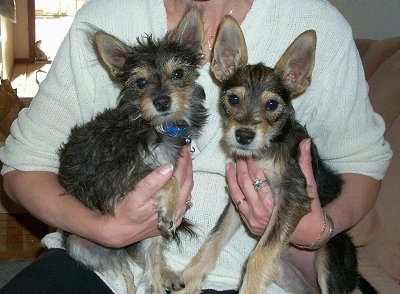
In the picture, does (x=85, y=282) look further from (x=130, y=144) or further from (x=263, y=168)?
(x=263, y=168)

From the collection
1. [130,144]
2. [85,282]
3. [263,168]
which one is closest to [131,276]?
[85,282]

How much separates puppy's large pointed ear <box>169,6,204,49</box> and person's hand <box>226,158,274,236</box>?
53 centimetres

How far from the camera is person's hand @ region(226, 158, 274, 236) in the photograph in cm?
232

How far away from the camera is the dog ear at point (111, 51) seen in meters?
2.19

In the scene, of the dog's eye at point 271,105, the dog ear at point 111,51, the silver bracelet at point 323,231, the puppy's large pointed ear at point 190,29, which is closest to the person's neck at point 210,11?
the puppy's large pointed ear at point 190,29

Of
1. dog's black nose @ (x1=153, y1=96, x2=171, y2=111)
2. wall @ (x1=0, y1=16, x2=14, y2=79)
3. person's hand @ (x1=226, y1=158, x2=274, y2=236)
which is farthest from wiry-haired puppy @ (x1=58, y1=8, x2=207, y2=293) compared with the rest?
wall @ (x1=0, y1=16, x2=14, y2=79)

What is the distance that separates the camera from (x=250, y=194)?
231 centimetres

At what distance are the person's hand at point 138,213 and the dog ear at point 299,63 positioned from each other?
0.51 m

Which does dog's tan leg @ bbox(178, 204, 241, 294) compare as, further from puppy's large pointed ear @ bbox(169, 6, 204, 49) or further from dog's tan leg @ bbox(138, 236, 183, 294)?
puppy's large pointed ear @ bbox(169, 6, 204, 49)

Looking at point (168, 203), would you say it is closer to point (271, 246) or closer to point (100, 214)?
point (100, 214)

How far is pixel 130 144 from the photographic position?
2311 mm

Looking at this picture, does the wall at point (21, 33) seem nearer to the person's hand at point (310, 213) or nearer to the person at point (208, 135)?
the person at point (208, 135)

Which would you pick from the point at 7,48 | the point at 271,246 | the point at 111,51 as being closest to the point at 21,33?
the point at 7,48

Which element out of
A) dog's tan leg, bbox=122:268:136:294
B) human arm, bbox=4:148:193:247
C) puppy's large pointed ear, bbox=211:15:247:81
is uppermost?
puppy's large pointed ear, bbox=211:15:247:81
